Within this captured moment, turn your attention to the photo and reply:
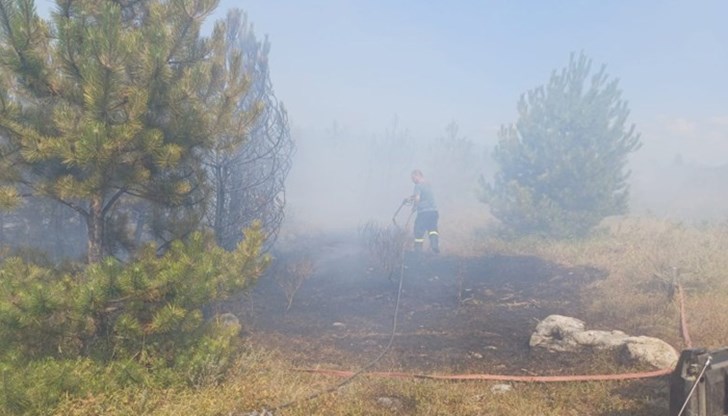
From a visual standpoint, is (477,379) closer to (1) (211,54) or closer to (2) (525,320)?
(2) (525,320)

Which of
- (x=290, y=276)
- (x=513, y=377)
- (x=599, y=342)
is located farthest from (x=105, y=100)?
(x=290, y=276)

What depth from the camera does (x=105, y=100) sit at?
3.45 metres

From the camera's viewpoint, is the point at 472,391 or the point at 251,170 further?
the point at 251,170

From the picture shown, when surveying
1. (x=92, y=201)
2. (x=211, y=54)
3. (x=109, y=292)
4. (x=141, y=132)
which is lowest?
(x=109, y=292)

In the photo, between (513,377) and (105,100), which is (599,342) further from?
(105,100)

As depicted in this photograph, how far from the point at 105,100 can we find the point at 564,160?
40.2 feet

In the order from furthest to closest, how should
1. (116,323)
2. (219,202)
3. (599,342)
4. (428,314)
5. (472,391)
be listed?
(428,314) < (219,202) < (599,342) < (472,391) < (116,323)

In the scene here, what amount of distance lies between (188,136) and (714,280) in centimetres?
843

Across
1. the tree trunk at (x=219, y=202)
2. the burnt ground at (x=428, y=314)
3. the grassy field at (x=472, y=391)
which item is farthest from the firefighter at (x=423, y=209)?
the tree trunk at (x=219, y=202)

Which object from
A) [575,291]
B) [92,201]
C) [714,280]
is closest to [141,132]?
[92,201]

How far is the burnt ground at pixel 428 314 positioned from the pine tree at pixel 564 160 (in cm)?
230

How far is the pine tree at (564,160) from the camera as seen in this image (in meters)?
12.8

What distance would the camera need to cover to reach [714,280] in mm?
7484

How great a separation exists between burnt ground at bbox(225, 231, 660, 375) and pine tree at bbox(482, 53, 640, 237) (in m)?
2.30
